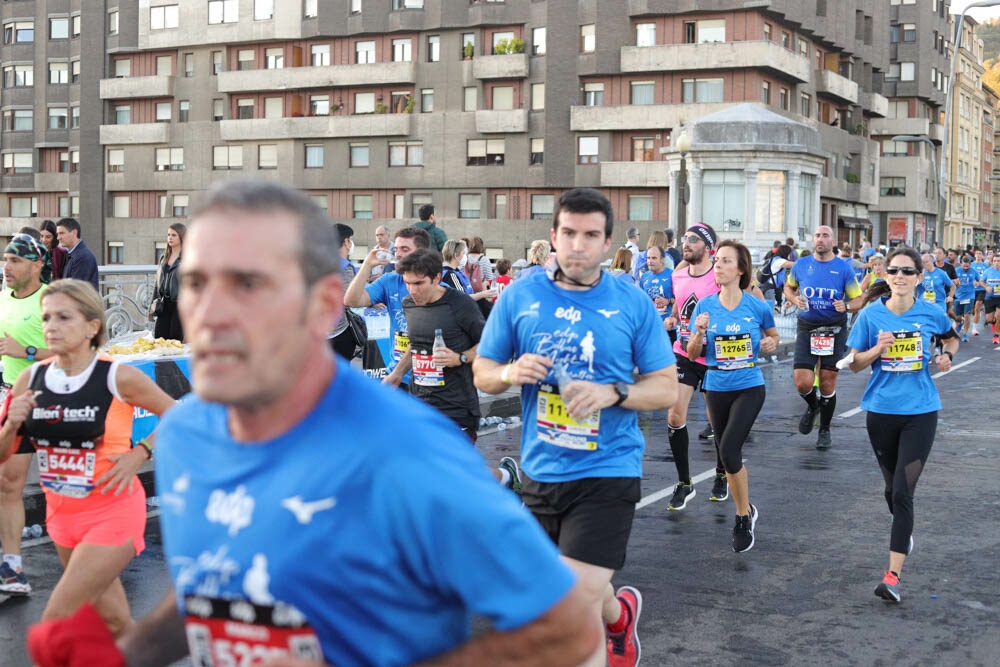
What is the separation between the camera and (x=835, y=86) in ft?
216

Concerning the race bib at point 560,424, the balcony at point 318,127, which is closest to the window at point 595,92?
the balcony at point 318,127

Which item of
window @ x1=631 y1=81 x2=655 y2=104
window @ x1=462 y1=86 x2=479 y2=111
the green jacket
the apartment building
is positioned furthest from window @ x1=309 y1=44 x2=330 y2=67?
the green jacket

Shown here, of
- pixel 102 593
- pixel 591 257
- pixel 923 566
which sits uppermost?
pixel 591 257

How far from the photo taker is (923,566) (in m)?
8.05

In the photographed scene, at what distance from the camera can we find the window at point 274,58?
6581 cm

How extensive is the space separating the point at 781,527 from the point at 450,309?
2939mm

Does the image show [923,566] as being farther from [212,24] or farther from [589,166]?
[212,24]

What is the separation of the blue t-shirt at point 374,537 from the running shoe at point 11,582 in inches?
217

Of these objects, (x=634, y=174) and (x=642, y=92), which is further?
(x=642, y=92)

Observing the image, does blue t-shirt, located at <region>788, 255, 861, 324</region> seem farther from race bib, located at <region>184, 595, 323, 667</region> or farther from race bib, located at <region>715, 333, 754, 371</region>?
race bib, located at <region>184, 595, 323, 667</region>

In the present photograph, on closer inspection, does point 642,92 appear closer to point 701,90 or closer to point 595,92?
point 595,92

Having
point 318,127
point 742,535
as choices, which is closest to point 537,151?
point 318,127

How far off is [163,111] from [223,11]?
6716mm

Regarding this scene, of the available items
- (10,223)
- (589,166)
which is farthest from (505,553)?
(10,223)
